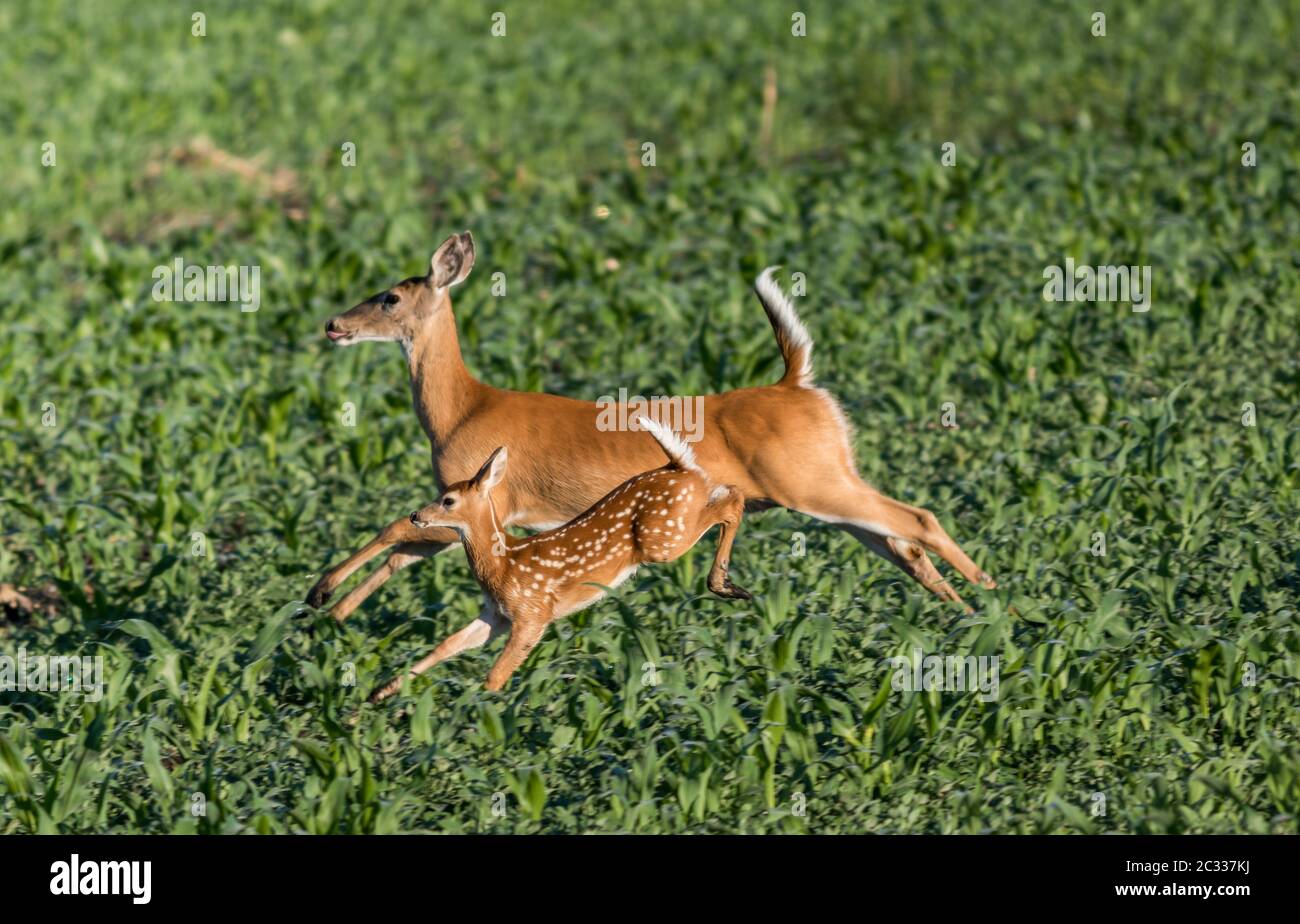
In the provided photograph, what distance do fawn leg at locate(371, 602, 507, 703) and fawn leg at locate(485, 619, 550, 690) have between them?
13 centimetres

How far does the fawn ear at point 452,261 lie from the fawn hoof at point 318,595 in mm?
1399

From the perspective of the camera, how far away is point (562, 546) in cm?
806

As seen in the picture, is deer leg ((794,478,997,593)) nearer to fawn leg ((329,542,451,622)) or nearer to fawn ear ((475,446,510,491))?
fawn ear ((475,446,510,491))

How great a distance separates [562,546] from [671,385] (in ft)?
14.0

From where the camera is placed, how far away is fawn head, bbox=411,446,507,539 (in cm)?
797

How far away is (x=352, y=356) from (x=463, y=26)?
9708mm

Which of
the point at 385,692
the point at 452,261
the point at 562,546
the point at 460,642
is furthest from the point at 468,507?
the point at 452,261

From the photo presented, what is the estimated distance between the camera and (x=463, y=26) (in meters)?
21.8

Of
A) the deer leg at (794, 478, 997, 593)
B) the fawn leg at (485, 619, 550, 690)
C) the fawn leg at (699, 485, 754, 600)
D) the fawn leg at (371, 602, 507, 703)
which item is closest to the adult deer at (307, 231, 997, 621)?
the deer leg at (794, 478, 997, 593)

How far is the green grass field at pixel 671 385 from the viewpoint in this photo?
25.3ft

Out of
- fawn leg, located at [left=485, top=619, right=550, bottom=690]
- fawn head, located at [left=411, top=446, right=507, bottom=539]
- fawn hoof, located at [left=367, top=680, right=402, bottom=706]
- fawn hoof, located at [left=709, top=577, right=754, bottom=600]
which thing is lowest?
fawn hoof, located at [left=367, top=680, right=402, bottom=706]

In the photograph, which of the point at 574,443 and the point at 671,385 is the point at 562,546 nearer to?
the point at 574,443
